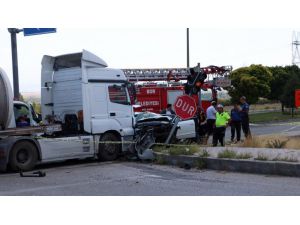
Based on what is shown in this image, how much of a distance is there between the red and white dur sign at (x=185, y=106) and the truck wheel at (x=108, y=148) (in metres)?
2.36

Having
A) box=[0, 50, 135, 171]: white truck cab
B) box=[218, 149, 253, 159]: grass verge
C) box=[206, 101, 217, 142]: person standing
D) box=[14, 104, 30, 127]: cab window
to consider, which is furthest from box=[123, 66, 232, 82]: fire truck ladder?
box=[218, 149, 253, 159]: grass verge

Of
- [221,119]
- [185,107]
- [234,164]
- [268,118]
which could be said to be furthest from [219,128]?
[268,118]

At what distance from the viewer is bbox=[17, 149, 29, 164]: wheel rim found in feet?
44.4

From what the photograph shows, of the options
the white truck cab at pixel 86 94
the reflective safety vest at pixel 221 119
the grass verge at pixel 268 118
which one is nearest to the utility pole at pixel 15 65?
the white truck cab at pixel 86 94

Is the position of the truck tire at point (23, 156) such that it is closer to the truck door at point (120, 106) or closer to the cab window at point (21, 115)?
the cab window at point (21, 115)

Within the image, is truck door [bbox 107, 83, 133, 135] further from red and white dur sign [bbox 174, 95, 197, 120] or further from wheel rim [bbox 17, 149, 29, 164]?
wheel rim [bbox 17, 149, 29, 164]

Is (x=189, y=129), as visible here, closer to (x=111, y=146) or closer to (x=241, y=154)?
(x=111, y=146)

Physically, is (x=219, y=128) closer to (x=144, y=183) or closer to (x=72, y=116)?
(x=72, y=116)

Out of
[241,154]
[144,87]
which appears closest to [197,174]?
[241,154]

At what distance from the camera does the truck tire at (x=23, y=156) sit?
1337cm

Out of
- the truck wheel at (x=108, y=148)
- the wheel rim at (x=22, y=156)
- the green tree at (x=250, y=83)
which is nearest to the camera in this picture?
the wheel rim at (x=22, y=156)

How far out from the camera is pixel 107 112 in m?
15.5
